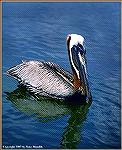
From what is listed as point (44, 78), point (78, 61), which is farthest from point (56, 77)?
point (78, 61)

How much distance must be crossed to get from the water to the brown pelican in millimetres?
46

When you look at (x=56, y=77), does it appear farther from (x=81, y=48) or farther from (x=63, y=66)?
(x=81, y=48)

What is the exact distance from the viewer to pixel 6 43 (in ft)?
12.1

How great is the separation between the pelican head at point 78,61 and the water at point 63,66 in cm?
4

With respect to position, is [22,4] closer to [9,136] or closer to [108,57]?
[108,57]

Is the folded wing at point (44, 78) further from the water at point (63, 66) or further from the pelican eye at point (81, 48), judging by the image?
the pelican eye at point (81, 48)

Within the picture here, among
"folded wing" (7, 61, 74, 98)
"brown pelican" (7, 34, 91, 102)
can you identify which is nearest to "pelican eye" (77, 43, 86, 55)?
"brown pelican" (7, 34, 91, 102)

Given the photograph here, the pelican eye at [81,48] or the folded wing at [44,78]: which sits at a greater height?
the pelican eye at [81,48]

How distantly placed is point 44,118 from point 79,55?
545 mm

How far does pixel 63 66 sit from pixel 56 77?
3.9 inches

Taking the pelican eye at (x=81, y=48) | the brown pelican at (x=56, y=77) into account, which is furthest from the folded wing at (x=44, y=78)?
the pelican eye at (x=81, y=48)

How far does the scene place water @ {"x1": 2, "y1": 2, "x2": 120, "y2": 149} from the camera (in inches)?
143

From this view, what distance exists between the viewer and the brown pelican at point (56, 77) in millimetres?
3688

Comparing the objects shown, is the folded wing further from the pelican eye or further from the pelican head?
the pelican eye
